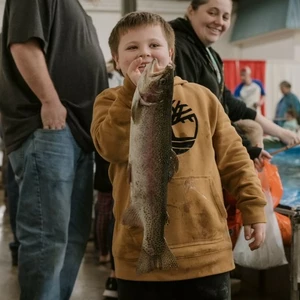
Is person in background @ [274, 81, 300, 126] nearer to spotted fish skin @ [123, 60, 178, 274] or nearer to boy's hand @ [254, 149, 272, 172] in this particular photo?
boy's hand @ [254, 149, 272, 172]

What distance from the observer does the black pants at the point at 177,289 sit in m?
1.46

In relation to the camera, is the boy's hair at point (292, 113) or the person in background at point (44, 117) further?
the boy's hair at point (292, 113)

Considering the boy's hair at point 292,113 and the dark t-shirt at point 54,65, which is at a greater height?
the dark t-shirt at point 54,65

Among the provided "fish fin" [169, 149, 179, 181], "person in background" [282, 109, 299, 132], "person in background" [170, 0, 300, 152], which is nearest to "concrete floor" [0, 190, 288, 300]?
"person in background" [170, 0, 300, 152]

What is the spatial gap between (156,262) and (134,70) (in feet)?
1.66

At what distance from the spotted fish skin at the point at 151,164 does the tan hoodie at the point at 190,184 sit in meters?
0.07

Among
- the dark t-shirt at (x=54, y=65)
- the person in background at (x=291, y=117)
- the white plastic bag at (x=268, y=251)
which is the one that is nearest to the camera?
the dark t-shirt at (x=54, y=65)

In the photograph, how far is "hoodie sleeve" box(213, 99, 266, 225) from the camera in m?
1.49

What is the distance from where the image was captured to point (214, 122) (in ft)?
5.05

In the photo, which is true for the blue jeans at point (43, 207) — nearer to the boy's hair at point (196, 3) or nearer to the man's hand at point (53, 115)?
the man's hand at point (53, 115)

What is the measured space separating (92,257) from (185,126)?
104 inches

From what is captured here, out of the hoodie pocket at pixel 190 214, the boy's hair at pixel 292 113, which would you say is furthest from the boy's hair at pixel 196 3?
the boy's hair at pixel 292 113

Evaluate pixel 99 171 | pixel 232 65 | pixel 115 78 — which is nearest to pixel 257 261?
pixel 99 171

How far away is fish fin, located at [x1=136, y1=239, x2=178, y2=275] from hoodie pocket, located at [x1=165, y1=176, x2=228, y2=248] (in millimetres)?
63
